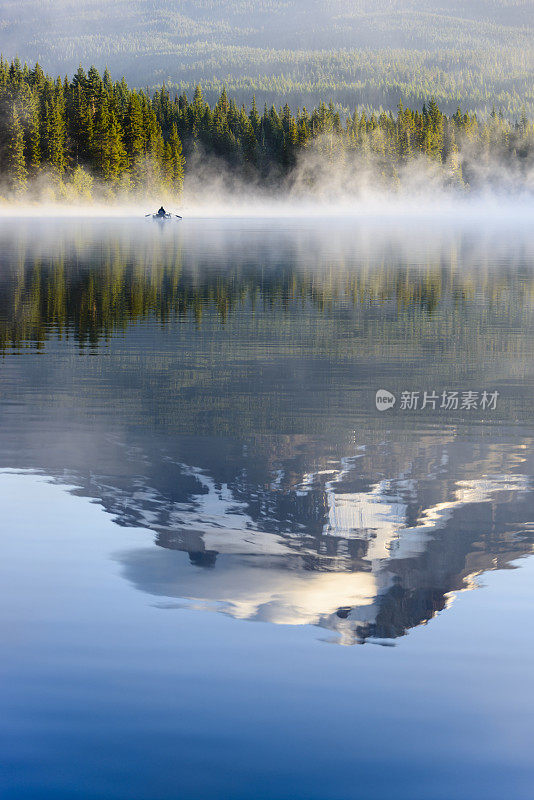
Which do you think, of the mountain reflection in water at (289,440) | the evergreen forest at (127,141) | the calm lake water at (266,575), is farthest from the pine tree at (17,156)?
the calm lake water at (266,575)

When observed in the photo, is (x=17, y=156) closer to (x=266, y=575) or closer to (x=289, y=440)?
(x=289, y=440)

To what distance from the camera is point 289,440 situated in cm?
1111

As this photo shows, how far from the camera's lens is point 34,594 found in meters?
6.79

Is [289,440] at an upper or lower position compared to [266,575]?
upper

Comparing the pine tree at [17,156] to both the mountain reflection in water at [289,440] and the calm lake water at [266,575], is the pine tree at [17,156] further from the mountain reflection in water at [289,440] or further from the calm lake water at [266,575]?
the calm lake water at [266,575]

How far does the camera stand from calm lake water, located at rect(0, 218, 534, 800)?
489 cm

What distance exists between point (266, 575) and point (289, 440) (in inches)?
163

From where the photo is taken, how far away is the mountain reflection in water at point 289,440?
7078 mm

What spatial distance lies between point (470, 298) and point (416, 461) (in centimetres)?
1617

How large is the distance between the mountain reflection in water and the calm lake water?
1.4 inches

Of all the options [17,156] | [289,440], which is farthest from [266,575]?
[17,156]

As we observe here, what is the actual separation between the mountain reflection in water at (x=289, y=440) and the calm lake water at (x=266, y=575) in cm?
4

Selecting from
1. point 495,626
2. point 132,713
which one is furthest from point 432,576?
point 132,713

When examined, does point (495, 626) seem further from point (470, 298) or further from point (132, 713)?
point (470, 298)
